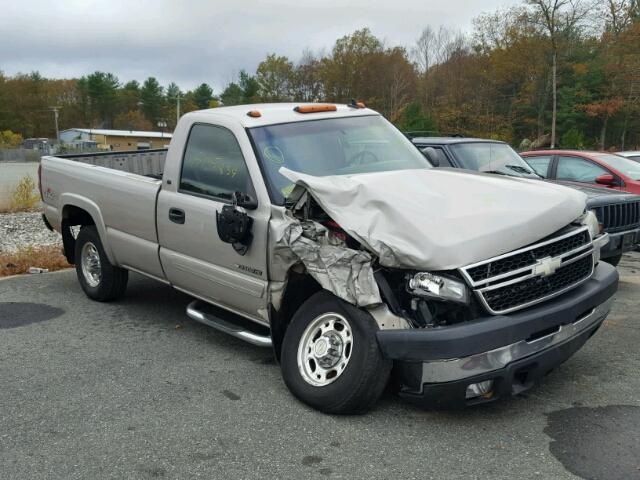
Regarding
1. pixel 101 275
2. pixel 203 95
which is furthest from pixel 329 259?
pixel 203 95

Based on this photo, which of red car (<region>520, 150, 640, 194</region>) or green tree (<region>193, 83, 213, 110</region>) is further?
green tree (<region>193, 83, 213, 110</region>)

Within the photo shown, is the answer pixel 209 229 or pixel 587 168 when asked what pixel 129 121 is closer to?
pixel 587 168

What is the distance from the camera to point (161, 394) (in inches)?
171

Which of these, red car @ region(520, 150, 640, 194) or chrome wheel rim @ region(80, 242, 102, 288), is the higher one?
red car @ region(520, 150, 640, 194)

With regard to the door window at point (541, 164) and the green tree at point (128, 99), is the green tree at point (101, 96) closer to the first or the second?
the green tree at point (128, 99)

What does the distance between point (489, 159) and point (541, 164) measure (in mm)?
2191

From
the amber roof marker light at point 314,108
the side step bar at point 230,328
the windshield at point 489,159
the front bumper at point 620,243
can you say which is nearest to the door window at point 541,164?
the windshield at point 489,159

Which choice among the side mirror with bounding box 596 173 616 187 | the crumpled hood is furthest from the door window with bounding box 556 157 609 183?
the crumpled hood

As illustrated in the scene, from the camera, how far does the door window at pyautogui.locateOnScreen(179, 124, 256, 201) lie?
15.6 ft

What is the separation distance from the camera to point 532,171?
8.41 m

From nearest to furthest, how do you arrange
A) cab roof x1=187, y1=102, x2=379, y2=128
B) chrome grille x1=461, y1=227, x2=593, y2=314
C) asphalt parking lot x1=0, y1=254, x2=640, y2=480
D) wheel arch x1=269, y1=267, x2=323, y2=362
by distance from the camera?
asphalt parking lot x1=0, y1=254, x2=640, y2=480
chrome grille x1=461, y1=227, x2=593, y2=314
wheel arch x1=269, y1=267, x2=323, y2=362
cab roof x1=187, y1=102, x2=379, y2=128

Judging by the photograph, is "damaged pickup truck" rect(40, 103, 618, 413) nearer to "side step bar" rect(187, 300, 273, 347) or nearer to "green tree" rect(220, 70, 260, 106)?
"side step bar" rect(187, 300, 273, 347)

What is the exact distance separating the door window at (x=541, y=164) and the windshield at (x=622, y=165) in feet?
2.46

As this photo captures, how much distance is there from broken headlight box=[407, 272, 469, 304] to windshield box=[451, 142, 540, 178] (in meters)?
4.79
